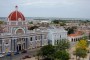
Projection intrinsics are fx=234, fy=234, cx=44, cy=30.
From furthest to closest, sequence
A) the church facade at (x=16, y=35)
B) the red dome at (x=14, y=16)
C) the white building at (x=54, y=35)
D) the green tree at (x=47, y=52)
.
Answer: the white building at (x=54, y=35) < the red dome at (x=14, y=16) < the church facade at (x=16, y=35) < the green tree at (x=47, y=52)

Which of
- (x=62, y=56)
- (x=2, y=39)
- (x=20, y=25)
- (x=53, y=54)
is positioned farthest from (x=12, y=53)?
(x=62, y=56)

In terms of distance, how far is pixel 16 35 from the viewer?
45.1 m

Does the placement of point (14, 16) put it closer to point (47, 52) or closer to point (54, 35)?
point (54, 35)

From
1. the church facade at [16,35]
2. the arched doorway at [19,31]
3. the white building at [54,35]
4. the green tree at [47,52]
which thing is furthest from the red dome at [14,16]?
the green tree at [47,52]

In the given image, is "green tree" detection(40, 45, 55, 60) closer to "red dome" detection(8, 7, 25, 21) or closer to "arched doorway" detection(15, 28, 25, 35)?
"arched doorway" detection(15, 28, 25, 35)

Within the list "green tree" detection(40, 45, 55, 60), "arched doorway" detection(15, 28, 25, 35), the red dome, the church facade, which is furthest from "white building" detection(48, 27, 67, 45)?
"green tree" detection(40, 45, 55, 60)

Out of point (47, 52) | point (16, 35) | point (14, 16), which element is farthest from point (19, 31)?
point (47, 52)

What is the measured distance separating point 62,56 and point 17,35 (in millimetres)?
14850

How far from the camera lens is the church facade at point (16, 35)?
43.8m

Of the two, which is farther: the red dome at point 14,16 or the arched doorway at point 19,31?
the arched doorway at point 19,31

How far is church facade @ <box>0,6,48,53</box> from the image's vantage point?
43816mm

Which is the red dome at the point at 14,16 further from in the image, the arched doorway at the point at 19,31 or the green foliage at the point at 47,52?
the green foliage at the point at 47,52

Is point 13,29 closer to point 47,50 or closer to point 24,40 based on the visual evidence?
point 24,40

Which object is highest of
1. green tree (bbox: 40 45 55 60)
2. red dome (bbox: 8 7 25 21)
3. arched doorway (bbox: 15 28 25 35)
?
red dome (bbox: 8 7 25 21)
